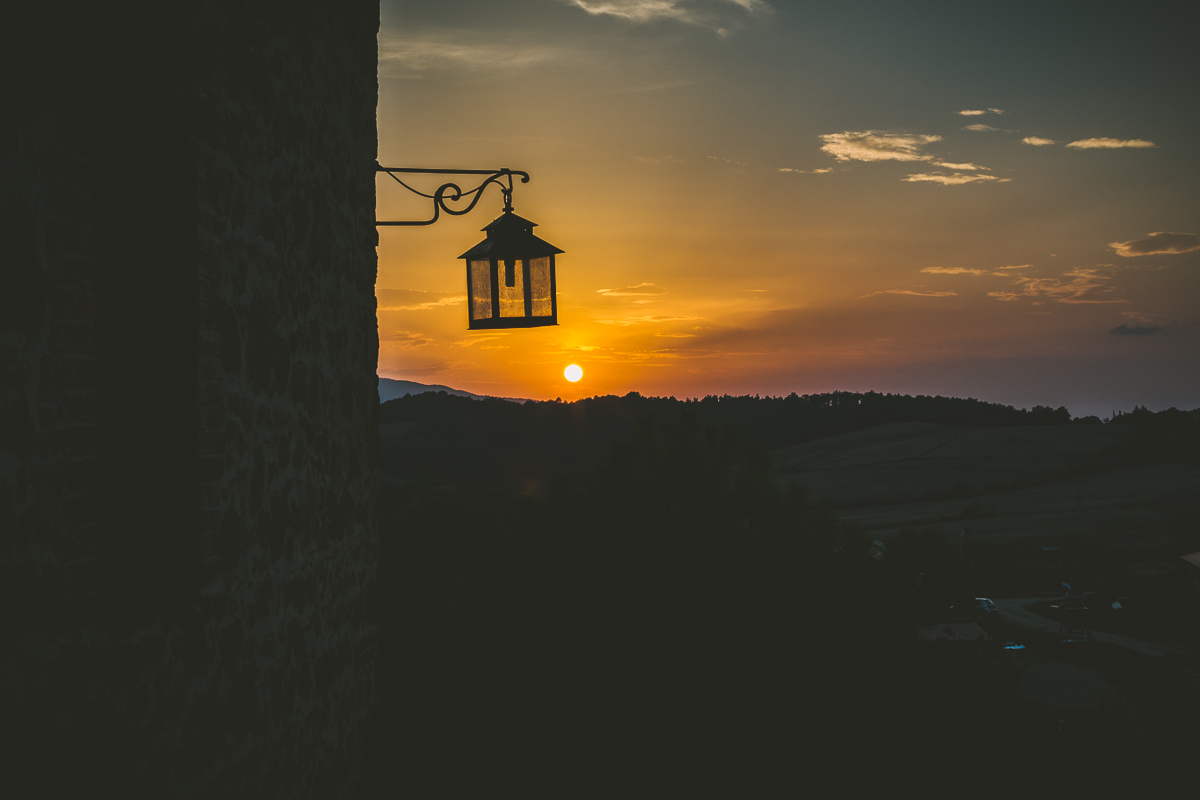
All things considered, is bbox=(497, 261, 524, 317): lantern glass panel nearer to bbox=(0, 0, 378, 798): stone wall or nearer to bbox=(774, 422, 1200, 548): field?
bbox=(0, 0, 378, 798): stone wall

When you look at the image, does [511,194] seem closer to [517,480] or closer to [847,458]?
[517,480]

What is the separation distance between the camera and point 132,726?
2.10 meters

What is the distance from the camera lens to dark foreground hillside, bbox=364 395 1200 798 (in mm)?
6805

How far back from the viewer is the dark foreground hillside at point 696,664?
268 inches

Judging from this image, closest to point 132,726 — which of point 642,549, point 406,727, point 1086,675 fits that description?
point 406,727

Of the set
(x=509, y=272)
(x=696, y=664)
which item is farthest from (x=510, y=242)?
(x=696, y=664)

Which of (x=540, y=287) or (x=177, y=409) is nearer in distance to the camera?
(x=177, y=409)

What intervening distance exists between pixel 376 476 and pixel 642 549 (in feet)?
13.6

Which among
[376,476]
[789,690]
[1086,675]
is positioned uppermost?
[376,476]

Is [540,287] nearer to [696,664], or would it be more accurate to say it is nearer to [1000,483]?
[696,664]

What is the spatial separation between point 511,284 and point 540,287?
0.65ft

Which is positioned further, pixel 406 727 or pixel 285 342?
pixel 406 727

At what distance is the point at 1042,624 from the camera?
2506 cm

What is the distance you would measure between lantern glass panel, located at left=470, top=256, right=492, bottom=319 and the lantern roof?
0.25 feet
